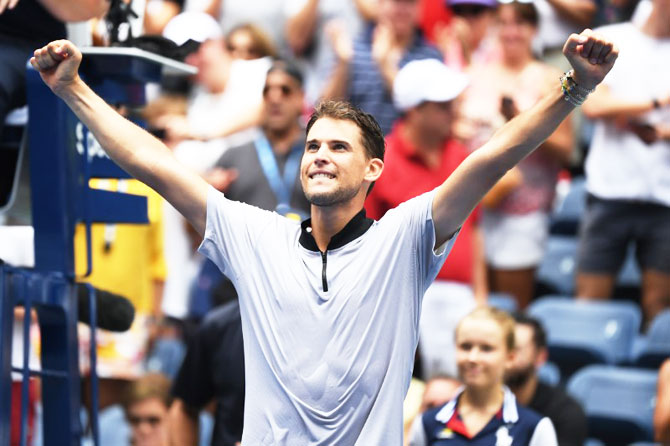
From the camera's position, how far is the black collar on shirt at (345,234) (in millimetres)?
3875

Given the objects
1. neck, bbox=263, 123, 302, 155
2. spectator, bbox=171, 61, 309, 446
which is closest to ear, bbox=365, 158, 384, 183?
spectator, bbox=171, 61, 309, 446

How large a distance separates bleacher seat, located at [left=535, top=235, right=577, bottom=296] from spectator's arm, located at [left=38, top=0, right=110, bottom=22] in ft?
14.3

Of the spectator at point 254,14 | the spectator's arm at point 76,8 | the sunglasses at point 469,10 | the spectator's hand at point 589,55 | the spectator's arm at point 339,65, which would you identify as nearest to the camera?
the spectator's hand at point 589,55

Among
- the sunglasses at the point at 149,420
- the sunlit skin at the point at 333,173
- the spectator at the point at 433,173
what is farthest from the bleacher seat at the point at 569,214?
the sunlit skin at the point at 333,173

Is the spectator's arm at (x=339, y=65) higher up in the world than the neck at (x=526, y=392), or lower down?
higher up

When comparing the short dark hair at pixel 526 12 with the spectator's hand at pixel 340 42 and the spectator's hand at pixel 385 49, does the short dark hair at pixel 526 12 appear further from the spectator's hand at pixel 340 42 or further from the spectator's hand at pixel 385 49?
the spectator's hand at pixel 340 42

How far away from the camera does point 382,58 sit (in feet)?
26.8

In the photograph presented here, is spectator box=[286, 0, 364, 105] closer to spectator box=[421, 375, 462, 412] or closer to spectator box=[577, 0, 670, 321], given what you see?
spectator box=[577, 0, 670, 321]

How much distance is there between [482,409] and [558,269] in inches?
120

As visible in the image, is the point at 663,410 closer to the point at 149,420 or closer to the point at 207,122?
the point at 149,420

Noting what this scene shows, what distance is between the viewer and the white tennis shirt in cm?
367

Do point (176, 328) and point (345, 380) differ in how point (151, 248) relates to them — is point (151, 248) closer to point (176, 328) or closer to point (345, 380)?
point (176, 328)

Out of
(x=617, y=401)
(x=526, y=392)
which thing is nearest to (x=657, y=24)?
(x=617, y=401)

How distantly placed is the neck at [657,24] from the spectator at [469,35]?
1.31m
